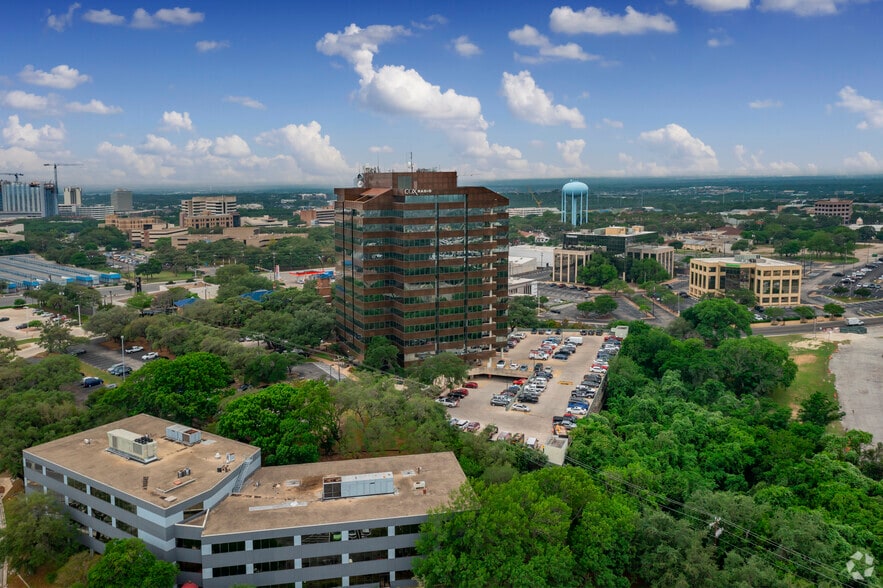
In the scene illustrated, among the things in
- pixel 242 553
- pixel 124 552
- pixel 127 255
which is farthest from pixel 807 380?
pixel 127 255

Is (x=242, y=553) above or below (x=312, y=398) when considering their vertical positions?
below

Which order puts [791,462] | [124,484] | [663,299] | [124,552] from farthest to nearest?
[663,299] < [791,462] < [124,484] < [124,552]

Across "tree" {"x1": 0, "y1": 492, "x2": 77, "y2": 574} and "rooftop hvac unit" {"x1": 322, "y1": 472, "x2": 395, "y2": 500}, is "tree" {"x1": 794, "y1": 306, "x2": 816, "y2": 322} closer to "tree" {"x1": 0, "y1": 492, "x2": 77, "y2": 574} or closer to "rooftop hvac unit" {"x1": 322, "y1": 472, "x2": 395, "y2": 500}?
"rooftop hvac unit" {"x1": 322, "y1": 472, "x2": 395, "y2": 500}

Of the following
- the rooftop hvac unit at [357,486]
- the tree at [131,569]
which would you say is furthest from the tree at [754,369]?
the tree at [131,569]

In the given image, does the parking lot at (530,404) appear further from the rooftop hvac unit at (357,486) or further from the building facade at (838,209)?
the building facade at (838,209)

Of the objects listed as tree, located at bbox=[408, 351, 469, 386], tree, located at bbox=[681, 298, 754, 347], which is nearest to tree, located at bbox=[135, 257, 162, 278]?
tree, located at bbox=[408, 351, 469, 386]

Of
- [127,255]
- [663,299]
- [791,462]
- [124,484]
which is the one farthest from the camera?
[127,255]

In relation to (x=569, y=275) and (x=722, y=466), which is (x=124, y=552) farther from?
(x=569, y=275)
